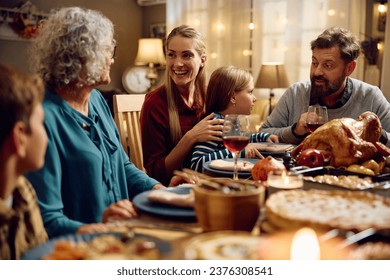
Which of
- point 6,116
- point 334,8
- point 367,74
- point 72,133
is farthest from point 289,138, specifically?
Answer: point 334,8

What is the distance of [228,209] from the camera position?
2.40ft

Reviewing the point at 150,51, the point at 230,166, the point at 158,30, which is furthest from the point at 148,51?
the point at 230,166

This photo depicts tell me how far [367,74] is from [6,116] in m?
3.92

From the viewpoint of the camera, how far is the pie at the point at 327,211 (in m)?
0.69

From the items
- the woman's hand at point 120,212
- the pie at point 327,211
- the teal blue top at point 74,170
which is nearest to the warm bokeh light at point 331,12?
the teal blue top at point 74,170

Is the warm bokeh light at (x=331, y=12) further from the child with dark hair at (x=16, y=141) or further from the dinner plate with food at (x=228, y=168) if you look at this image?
the child with dark hair at (x=16, y=141)

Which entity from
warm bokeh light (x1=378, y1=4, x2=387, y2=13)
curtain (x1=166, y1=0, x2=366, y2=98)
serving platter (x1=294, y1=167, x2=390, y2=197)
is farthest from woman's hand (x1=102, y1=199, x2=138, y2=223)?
warm bokeh light (x1=378, y1=4, x2=387, y2=13)

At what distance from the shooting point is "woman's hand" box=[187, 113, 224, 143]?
1.76 metres

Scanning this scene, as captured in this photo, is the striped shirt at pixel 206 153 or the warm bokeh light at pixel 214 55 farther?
the warm bokeh light at pixel 214 55

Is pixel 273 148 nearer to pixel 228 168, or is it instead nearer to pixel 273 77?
pixel 228 168

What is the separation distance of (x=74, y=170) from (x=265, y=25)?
13.1ft

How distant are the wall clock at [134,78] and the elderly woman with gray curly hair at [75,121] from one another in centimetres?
438

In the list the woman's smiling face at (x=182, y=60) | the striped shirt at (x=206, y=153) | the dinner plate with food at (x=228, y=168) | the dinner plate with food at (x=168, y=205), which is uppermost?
the woman's smiling face at (x=182, y=60)

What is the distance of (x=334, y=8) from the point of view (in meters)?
4.21
